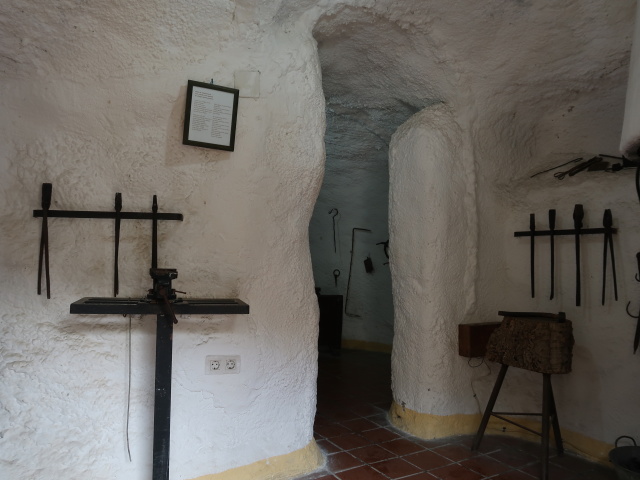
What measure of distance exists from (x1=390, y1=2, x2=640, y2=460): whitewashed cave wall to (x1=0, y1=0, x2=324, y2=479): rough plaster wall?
0.80 m

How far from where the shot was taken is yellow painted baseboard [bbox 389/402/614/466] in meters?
2.48

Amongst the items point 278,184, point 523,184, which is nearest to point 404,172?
point 523,184


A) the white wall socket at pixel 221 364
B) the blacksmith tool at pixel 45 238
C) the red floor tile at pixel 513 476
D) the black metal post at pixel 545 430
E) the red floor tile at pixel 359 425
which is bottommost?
the red floor tile at pixel 359 425

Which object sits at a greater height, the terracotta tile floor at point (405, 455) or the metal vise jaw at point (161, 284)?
the metal vise jaw at point (161, 284)

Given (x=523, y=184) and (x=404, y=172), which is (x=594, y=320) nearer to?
(x=523, y=184)

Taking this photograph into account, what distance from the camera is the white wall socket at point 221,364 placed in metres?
2.01

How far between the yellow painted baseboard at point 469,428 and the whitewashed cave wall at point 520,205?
0.13 feet

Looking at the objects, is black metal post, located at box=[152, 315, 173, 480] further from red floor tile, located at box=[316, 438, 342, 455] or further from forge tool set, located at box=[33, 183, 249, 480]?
red floor tile, located at box=[316, 438, 342, 455]

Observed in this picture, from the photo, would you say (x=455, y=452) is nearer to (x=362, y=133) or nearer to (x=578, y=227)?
(x=578, y=227)

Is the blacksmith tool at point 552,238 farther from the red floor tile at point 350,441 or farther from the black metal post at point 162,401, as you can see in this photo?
Answer: the black metal post at point 162,401

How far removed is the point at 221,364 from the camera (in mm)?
2027

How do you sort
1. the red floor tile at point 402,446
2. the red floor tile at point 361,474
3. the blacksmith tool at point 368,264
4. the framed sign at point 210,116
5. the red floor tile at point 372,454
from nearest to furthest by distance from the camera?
1. the framed sign at point 210,116
2. the red floor tile at point 361,474
3. the red floor tile at point 372,454
4. the red floor tile at point 402,446
5. the blacksmith tool at point 368,264

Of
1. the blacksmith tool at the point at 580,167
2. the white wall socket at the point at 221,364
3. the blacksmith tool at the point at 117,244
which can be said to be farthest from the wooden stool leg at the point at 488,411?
the blacksmith tool at the point at 117,244

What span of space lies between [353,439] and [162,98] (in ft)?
6.79
